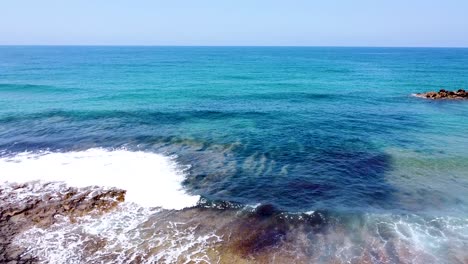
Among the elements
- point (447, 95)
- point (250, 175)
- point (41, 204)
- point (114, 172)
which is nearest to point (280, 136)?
point (250, 175)

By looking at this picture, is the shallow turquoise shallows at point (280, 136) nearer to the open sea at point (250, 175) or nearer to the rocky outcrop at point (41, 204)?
the open sea at point (250, 175)

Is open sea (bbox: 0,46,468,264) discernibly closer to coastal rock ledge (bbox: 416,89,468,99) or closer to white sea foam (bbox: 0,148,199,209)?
white sea foam (bbox: 0,148,199,209)

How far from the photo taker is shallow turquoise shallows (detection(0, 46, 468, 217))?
2280cm

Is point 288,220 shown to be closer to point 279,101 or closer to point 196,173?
point 196,173

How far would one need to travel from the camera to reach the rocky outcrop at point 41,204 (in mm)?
18406

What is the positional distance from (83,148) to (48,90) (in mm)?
36472

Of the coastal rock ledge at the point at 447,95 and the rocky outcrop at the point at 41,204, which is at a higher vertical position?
the coastal rock ledge at the point at 447,95

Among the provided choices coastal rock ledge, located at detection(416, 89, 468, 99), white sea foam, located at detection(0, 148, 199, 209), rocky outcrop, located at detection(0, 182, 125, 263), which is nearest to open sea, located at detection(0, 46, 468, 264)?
white sea foam, located at detection(0, 148, 199, 209)

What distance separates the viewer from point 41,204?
20.8 metres

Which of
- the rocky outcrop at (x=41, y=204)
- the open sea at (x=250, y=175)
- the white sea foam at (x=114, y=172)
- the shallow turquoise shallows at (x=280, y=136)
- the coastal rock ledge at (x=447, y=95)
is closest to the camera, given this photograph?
the open sea at (x=250, y=175)

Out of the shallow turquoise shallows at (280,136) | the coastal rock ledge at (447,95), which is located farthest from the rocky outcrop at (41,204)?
the coastal rock ledge at (447,95)

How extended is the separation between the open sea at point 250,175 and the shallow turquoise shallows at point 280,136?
0.15m

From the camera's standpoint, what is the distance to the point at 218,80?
246 feet

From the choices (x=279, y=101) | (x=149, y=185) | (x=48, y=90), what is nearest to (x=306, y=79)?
(x=279, y=101)
